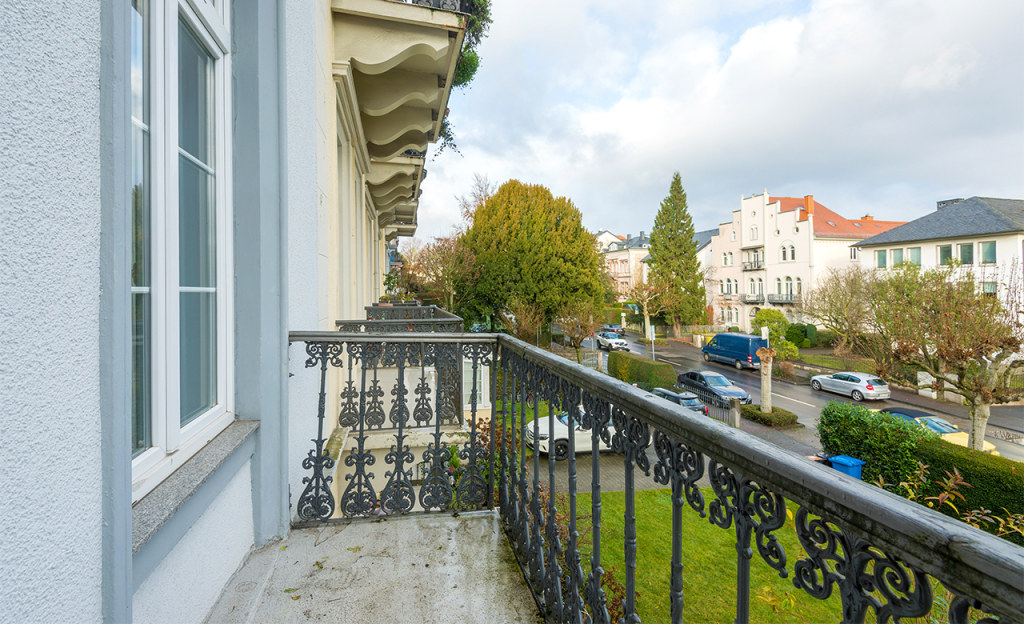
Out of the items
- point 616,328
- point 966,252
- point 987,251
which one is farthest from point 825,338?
point 616,328

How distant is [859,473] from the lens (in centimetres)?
1237

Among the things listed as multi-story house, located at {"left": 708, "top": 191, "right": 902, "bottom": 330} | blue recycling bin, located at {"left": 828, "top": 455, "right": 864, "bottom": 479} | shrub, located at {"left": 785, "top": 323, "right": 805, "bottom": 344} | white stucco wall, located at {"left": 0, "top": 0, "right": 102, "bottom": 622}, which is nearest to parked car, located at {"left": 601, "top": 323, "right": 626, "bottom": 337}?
multi-story house, located at {"left": 708, "top": 191, "right": 902, "bottom": 330}

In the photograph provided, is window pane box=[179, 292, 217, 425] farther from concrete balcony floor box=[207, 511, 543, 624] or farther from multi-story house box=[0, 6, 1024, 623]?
concrete balcony floor box=[207, 511, 543, 624]

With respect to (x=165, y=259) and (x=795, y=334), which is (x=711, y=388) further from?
(x=165, y=259)

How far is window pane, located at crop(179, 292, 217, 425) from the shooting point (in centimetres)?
205

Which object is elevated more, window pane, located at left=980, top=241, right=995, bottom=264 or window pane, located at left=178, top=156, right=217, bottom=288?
window pane, located at left=980, top=241, right=995, bottom=264

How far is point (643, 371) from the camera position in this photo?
24.7 m

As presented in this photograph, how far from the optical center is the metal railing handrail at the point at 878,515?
0.60m

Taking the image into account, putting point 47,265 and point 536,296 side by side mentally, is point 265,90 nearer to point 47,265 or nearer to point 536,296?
point 47,265

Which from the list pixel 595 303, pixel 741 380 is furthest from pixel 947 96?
pixel 595 303

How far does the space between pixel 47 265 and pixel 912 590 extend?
5.32 feet

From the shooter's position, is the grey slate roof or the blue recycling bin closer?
the blue recycling bin

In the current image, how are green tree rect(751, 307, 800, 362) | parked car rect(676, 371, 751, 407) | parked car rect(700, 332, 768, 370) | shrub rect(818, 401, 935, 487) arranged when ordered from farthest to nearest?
1. parked car rect(700, 332, 768, 370)
2. green tree rect(751, 307, 800, 362)
3. parked car rect(676, 371, 751, 407)
4. shrub rect(818, 401, 935, 487)

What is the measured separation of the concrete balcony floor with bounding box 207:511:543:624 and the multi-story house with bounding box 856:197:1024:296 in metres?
30.0
